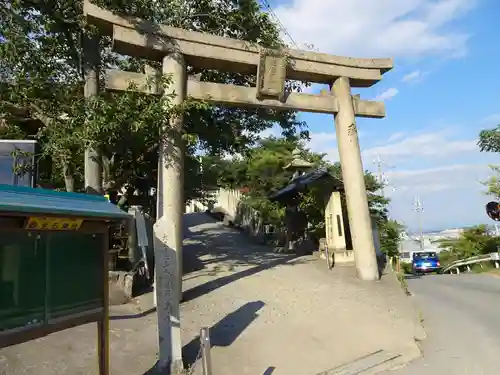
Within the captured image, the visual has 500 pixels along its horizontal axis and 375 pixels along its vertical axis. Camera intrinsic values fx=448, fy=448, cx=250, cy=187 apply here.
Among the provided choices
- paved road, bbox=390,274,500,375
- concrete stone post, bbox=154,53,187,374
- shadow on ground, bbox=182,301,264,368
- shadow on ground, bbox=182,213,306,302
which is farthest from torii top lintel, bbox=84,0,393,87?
paved road, bbox=390,274,500,375

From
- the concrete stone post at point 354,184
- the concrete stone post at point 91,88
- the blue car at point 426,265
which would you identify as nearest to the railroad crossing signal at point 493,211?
the concrete stone post at point 354,184

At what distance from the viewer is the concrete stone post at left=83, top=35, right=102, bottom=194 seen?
1045 centimetres

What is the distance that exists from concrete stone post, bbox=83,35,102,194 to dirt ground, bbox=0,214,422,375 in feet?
9.60

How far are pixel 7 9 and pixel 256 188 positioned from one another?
820 inches

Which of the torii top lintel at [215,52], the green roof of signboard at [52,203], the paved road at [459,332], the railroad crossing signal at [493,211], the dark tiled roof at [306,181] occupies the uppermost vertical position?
the torii top lintel at [215,52]

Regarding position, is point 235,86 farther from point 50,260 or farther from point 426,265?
point 426,265

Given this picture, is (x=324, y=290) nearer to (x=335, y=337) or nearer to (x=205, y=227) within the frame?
(x=335, y=337)

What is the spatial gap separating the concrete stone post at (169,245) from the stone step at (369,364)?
2257 millimetres

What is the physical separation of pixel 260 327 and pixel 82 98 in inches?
262

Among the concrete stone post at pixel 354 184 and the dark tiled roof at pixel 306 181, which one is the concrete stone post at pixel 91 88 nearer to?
the concrete stone post at pixel 354 184

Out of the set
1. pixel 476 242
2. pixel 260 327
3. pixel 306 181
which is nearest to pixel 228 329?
pixel 260 327

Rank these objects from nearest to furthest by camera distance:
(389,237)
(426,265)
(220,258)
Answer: (220,258), (426,265), (389,237)

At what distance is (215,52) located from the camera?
1104cm

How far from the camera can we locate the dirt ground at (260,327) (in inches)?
266
